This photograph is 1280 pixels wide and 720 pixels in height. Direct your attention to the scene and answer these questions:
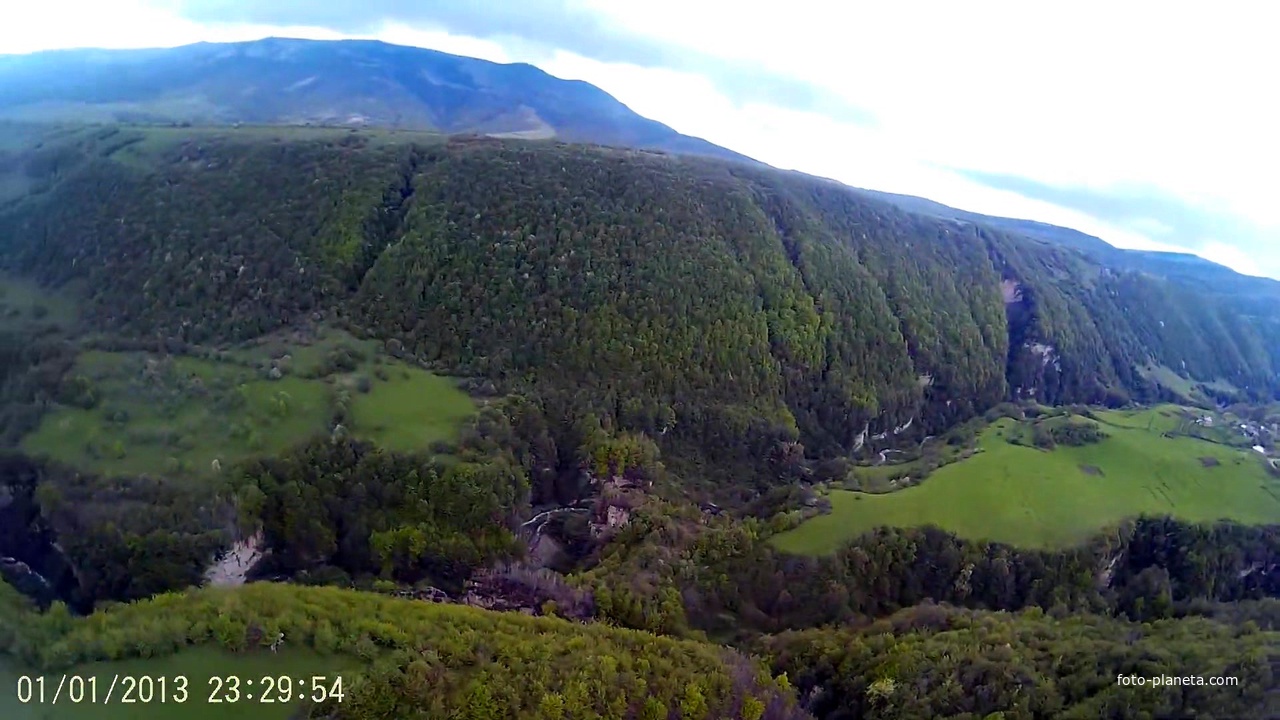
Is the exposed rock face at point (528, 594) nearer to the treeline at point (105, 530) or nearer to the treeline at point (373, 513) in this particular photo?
the treeline at point (373, 513)

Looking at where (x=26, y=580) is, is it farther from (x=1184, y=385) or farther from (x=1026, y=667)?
(x=1184, y=385)

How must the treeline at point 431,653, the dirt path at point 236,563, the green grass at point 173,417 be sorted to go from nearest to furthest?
the treeline at point 431,653 < the dirt path at point 236,563 < the green grass at point 173,417

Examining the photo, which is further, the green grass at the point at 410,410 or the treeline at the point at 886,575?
the green grass at the point at 410,410

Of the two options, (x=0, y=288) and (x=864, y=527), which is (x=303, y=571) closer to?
(x=864, y=527)

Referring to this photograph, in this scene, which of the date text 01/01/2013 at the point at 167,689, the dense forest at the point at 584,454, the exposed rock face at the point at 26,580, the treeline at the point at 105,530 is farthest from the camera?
the treeline at the point at 105,530

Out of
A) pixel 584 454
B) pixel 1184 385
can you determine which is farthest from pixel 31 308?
pixel 1184 385

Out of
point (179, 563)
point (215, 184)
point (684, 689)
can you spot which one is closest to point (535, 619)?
point (684, 689)

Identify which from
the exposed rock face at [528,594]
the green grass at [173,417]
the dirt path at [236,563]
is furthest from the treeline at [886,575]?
the green grass at [173,417]
